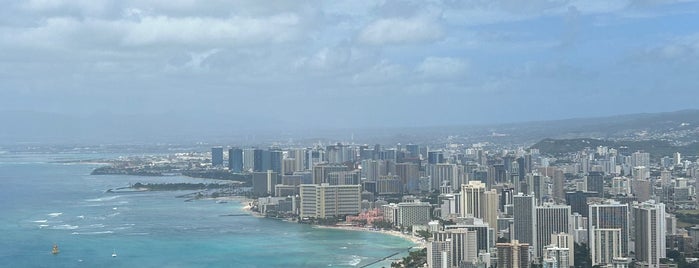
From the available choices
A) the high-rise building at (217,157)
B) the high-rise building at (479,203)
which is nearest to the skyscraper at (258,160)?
the high-rise building at (217,157)

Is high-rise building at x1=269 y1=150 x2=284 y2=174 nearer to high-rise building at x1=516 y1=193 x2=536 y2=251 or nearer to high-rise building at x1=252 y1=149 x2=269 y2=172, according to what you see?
high-rise building at x1=252 y1=149 x2=269 y2=172

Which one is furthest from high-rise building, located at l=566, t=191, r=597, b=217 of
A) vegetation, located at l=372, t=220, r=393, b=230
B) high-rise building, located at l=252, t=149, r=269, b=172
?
high-rise building, located at l=252, t=149, r=269, b=172

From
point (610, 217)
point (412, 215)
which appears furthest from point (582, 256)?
point (412, 215)

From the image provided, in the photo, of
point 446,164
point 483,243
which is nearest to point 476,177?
point 446,164

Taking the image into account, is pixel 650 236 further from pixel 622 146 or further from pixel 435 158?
pixel 622 146

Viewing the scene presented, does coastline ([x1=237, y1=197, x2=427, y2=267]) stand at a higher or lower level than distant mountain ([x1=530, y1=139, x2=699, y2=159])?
lower

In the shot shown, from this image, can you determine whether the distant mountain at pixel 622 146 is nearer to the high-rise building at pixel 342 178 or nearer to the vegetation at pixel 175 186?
the high-rise building at pixel 342 178
